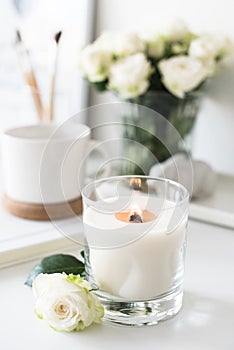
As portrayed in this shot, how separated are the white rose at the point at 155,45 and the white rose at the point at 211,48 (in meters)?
0.06

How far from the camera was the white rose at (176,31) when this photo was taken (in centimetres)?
125

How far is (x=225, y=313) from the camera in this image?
2.50 ft

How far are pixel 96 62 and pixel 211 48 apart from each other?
21cm

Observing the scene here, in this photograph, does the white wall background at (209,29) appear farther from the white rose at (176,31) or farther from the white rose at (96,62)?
the white rose at (96,62)

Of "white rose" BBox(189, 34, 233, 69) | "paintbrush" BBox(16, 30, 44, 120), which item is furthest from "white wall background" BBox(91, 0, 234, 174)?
"paintbrush" BBox(16, 30, 44, 120)

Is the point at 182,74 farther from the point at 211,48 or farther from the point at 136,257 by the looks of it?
the point at 136,257

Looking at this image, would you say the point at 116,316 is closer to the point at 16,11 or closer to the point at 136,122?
the point at 136,122

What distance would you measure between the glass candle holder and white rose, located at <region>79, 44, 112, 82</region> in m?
0.53

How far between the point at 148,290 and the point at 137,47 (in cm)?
62

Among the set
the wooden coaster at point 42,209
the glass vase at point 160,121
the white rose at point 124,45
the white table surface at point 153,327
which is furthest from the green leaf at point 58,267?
the white rose at point 124,45

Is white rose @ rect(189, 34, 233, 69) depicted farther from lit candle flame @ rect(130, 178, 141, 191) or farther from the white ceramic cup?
lit candle flame @ rect(130, 178, 141, 191)

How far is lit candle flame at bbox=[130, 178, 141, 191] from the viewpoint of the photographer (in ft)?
2.67

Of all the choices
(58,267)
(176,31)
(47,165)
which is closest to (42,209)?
(47,165)

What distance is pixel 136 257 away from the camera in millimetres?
716
